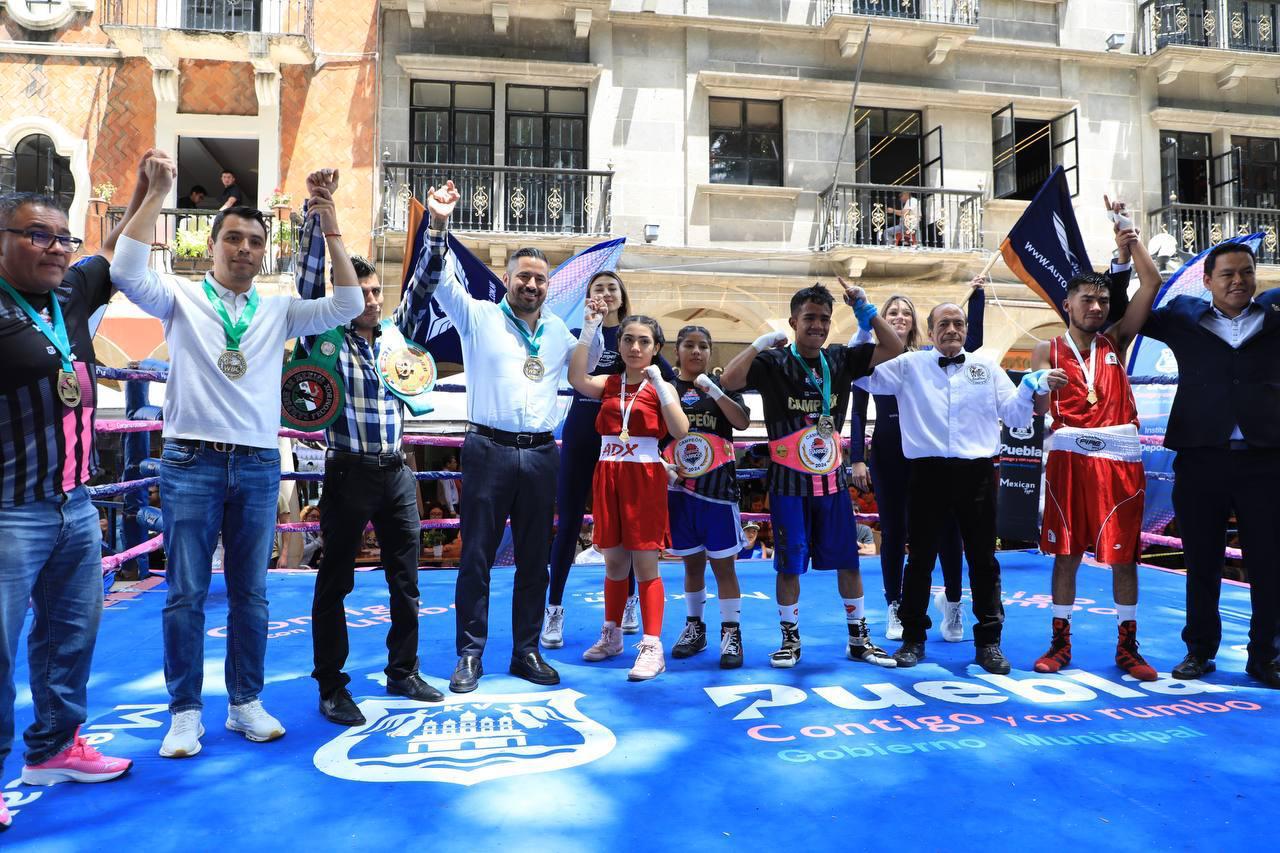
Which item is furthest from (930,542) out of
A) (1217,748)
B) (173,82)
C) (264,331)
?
(173,82)

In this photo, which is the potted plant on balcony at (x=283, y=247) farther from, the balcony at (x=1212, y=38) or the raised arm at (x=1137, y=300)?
the balcony at (x=1212, y=38)

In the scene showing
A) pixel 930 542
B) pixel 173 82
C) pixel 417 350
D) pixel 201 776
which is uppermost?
pixel 173 82

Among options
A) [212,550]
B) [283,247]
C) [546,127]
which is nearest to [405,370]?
[212,550]

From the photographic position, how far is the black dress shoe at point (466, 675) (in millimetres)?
3252

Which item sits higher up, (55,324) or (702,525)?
(55,324)

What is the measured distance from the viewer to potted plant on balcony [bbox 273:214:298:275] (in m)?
11.5

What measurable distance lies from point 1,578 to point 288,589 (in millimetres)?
3098

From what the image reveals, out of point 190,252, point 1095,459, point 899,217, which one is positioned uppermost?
point 899,217

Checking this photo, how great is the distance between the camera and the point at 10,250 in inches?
90.7

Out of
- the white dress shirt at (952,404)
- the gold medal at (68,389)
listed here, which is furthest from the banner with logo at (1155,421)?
the gold medal at (68,389)

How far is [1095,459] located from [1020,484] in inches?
144

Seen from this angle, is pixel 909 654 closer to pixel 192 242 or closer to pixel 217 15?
pixel 192 242

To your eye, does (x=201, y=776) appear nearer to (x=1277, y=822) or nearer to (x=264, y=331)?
(x=264, y=331)

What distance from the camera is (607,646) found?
12.5 feet
